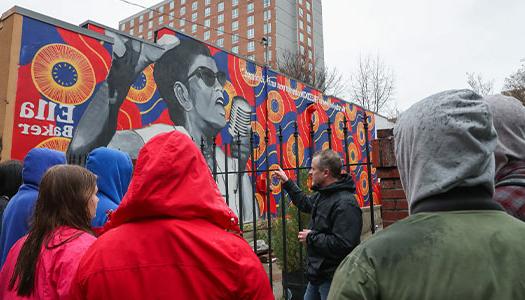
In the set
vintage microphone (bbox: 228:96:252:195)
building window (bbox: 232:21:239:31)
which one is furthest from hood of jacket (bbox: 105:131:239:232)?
building window (bbox: 232:21:239:31)

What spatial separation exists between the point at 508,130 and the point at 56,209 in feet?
7.45

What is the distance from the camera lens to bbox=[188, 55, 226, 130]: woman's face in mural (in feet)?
32.5

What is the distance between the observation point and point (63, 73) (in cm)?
712

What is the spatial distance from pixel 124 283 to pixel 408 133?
1.16 metres

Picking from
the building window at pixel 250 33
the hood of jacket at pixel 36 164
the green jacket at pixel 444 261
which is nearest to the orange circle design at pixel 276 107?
the hood of jacket at pixel 36 164

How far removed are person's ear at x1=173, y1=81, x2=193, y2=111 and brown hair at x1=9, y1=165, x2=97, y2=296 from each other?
25.3 feet

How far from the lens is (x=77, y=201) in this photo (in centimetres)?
195

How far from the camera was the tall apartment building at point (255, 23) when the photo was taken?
5216cm

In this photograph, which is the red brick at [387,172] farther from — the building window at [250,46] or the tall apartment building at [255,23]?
the building window at [250,46]

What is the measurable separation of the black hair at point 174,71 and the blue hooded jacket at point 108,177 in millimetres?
6458

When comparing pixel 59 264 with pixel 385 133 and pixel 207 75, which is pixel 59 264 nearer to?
pixel 385 133

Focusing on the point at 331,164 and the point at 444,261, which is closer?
the point at 444,261

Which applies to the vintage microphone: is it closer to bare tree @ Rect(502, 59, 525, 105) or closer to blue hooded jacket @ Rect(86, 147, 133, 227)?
blue hooded jacket @ Rect(86, 147, 133, 227)

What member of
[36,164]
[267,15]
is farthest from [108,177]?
[267,15]
